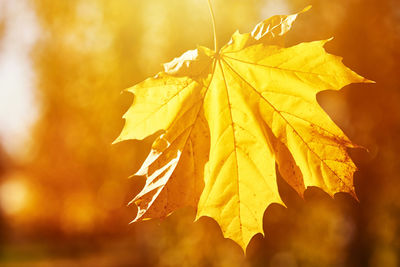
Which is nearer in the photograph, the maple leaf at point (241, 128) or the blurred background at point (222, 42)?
the maple leaf at point (241, 128)

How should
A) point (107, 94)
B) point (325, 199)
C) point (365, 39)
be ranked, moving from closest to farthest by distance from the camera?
point (365, 39)
point (325, 199)
point (107, 94)

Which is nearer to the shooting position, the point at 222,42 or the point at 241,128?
the point at 241,128

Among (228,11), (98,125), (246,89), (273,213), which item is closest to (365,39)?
(228,11)

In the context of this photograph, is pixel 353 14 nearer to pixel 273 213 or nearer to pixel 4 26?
pixel 273 213

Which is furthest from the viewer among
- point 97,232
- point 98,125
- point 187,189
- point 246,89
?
point 97,232

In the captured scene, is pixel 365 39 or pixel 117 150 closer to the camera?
pixel 365 39

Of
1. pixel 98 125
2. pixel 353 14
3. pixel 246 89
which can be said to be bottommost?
pixel 246 89

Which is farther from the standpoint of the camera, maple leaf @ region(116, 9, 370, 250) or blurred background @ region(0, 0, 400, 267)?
blurred background @ region(0, 0, 400, 267)

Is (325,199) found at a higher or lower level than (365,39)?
lower
